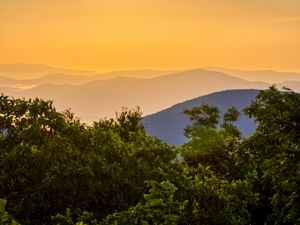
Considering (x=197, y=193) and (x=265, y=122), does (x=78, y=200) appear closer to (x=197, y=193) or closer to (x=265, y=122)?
(x=197, y=193)

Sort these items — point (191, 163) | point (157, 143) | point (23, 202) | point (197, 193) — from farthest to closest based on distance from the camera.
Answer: point (191, 163)
point (157, 143)
point (197, 193)
point (23, 202)

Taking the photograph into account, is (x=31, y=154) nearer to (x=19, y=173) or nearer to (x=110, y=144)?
(x=19, y=173)

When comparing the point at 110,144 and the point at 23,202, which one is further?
the point at 110,144

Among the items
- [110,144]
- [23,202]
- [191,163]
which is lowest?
[23,202]

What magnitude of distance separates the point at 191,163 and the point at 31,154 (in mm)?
32041

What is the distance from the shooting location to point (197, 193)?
2773 centimetres

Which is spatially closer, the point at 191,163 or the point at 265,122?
→ the point at 265,122

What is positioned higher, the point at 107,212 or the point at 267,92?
the point at 267,92

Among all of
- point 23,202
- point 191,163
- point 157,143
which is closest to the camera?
point 23,202

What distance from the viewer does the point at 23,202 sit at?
2425cm

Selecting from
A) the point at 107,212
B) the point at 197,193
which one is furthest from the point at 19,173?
the point at 197,193

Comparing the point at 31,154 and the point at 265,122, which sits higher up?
the point at 265,122

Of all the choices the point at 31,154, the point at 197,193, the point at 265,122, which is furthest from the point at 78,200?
the point at 265,122

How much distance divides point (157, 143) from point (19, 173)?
10483 millimetres
